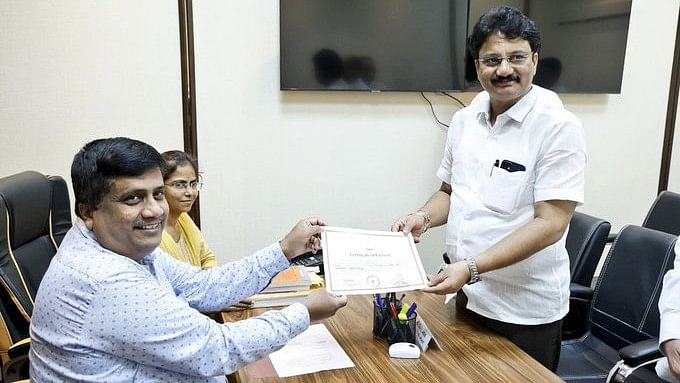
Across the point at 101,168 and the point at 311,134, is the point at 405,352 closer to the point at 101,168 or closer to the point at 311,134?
the point at 101,168

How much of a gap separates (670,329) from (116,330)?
5.05 feet

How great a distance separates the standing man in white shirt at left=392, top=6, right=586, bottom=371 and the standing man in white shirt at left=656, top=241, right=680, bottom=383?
303 millimetres

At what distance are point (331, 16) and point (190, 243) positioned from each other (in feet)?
4.94

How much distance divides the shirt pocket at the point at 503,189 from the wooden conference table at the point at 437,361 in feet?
1.26

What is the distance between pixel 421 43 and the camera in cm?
311

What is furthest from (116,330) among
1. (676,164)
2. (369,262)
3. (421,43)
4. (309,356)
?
(676,164)

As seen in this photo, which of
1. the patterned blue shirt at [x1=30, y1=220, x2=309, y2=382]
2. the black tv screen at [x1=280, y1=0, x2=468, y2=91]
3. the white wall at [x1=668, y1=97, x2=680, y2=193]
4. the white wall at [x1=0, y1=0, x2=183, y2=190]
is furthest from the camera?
the white wall at [x1=668, y1=97, x2=680, y2=193]

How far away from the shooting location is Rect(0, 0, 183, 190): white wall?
8.98 ft

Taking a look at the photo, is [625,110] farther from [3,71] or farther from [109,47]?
[3,71]

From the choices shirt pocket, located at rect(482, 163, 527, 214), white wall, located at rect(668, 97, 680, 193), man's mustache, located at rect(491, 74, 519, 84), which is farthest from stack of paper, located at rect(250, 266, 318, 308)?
white wall, located at rect(668, 97, 680, 193)

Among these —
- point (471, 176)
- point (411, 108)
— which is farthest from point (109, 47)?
point (471, 176)

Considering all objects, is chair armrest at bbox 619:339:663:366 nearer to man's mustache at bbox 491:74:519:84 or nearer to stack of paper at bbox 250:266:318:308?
man's mustache at bbox 491:74:519:84

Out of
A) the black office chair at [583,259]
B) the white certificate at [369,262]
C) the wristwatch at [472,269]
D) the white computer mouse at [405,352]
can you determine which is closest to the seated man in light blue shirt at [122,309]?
the white certificate at [369,262]

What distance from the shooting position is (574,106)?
350 cm
